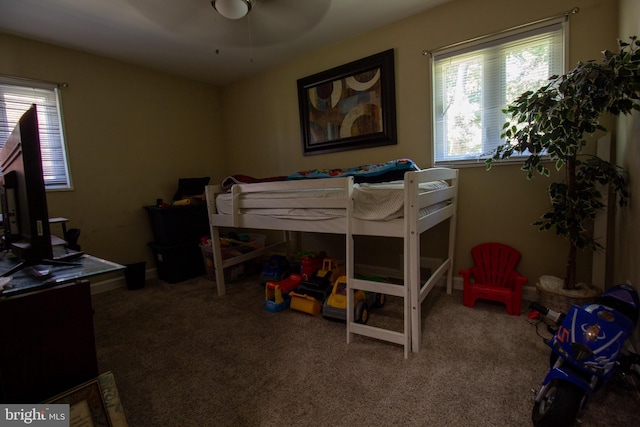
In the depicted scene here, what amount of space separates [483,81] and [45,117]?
3635 millimetres

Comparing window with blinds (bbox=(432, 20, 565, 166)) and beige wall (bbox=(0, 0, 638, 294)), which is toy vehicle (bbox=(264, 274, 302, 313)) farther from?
window with blinds (bbox=(432, 20, 565, 166))

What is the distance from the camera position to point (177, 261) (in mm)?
2855

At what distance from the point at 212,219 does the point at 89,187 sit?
1.32 metres

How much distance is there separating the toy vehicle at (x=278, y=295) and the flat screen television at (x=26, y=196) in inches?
50.1

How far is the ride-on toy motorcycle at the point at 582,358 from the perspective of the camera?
98cm

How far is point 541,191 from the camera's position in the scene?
76.5 inches

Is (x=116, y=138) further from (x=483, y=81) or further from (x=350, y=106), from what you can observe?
(x=483, y=81)

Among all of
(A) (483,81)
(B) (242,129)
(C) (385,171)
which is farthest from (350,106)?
(B) (242,129)

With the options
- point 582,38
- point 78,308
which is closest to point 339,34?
point 582,38

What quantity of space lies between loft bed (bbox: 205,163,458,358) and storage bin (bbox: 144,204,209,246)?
101 centimetres

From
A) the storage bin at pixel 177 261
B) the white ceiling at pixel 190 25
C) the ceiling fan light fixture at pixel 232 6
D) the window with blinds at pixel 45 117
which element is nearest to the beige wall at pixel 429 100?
the white ceiling at pixel 190 25

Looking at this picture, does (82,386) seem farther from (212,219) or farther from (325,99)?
(325,99)

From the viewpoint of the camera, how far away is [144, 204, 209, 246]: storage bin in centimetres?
283

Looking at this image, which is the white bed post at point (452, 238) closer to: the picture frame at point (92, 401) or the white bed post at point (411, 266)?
the white bed post at point (411, 266)
